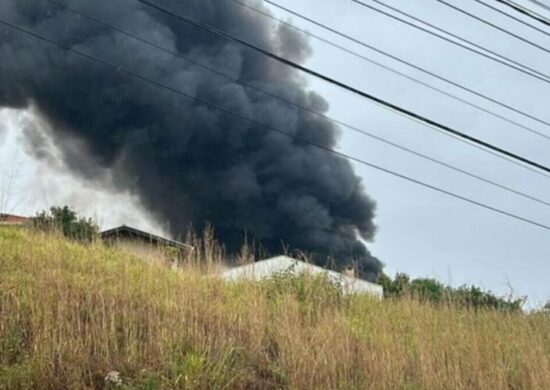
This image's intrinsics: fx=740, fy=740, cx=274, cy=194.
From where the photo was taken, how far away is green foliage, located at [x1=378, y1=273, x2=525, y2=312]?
11.2m

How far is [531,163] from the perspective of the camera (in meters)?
9.40

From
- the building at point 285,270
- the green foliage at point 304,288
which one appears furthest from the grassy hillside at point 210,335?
the building at point 285,270

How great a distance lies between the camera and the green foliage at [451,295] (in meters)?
11.2

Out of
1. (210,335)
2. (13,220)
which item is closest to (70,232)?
(13,220)

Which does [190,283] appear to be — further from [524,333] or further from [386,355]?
[524,333]

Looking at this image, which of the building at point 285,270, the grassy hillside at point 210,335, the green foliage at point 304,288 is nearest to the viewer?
the grassy hillside at point 210,335

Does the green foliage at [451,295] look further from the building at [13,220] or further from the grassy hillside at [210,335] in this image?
the building at [13,220]

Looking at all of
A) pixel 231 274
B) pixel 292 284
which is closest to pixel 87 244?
pixel 231 274

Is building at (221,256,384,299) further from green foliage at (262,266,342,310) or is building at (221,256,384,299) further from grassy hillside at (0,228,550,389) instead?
grassy hillside at (0,228,550,389)

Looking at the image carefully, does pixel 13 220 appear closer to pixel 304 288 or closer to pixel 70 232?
pixel 70 232

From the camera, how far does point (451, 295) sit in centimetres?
1141

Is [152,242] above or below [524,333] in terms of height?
above

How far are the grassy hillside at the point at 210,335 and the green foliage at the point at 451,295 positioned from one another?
2.67 feet

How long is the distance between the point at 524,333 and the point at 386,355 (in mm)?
3424
